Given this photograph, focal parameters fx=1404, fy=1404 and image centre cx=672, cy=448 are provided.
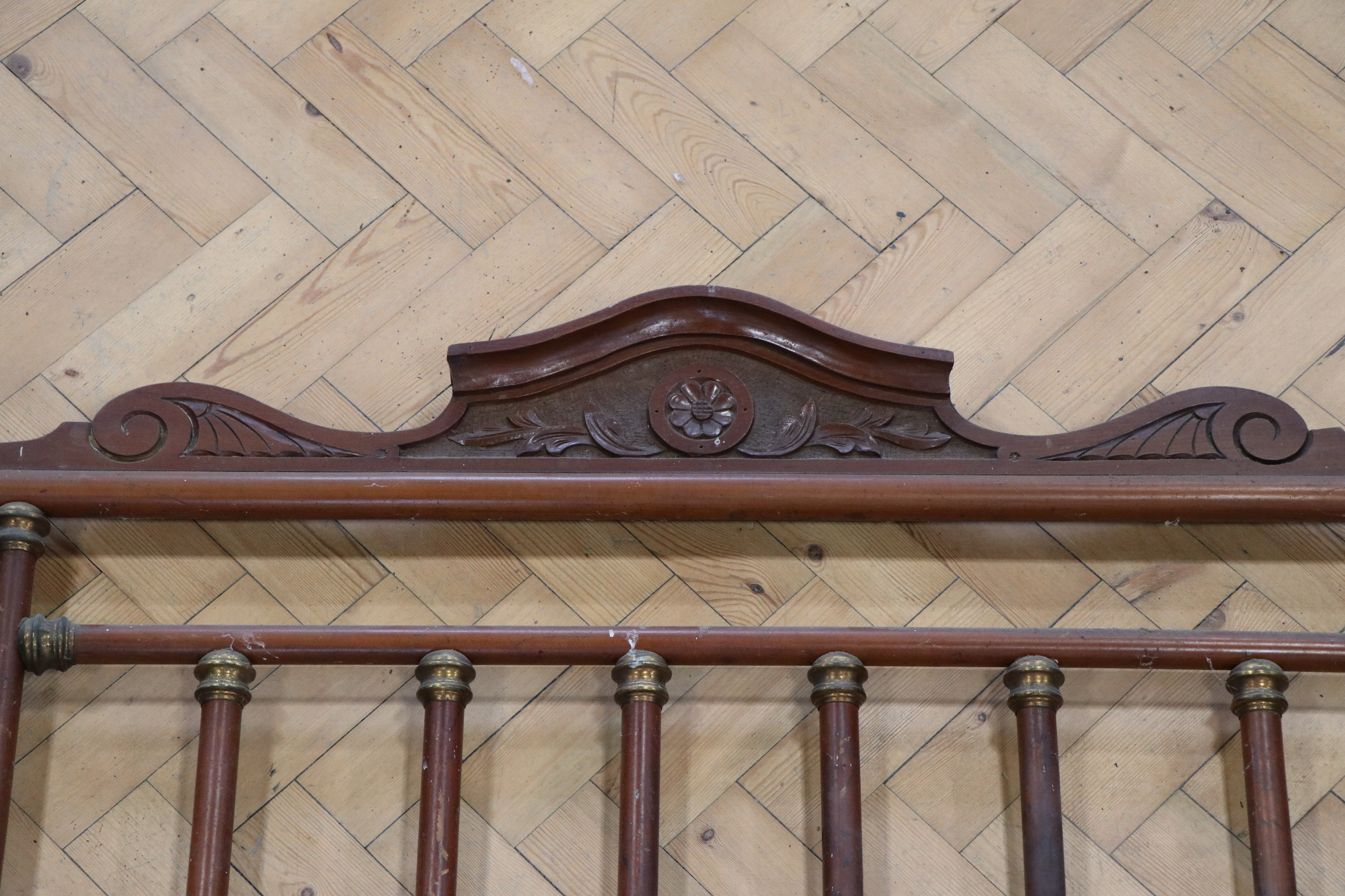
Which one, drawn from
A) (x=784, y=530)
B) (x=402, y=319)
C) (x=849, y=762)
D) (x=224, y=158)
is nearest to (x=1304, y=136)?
(x=784, y=530)

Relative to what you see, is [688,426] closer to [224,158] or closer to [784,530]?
[784,530]

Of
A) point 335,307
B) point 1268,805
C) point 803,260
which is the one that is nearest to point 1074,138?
point 803,260

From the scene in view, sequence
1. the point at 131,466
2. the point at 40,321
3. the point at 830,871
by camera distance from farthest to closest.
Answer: the point at 40,321 < the point at 131,466 < the point at 830,871

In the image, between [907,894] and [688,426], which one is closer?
[907,894]

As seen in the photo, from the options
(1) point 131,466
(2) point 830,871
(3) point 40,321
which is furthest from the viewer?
(3) point 40,321

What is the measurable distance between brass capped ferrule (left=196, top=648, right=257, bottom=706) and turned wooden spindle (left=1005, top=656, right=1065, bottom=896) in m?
0.79

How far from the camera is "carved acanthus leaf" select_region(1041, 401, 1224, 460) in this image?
5.10ft

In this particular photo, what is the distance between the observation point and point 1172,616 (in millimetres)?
1571

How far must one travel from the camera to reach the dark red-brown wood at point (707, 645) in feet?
4.80

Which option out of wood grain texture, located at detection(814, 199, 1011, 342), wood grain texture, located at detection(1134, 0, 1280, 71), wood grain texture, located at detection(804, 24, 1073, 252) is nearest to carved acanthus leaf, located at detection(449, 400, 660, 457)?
wood grain texture, located at detection(814, 199, 1011, 342)

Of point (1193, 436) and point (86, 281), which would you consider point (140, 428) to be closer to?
point (86, 281)

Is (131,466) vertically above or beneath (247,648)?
above

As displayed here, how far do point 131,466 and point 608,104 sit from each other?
2.43 feet

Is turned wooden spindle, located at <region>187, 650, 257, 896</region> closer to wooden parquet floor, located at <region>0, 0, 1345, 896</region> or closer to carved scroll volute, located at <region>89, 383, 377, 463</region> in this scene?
wooden parquet floor, located at <region>0, 0, 1345, 896</region>
